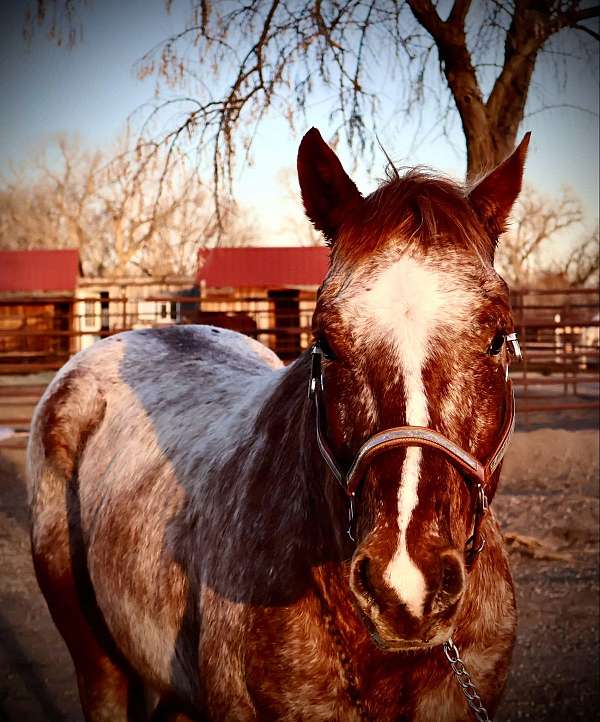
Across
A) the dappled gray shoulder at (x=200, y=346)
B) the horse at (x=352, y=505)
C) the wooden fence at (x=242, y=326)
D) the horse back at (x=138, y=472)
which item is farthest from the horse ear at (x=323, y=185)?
the wooden fence at (x=242, y=326)

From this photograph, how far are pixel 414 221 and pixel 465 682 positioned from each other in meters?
1.19

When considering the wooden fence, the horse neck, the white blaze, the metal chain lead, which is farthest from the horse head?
the wooden fence

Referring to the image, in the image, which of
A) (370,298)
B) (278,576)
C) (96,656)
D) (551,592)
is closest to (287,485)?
(278,576)

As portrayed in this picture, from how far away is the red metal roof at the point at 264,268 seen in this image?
2403 cm

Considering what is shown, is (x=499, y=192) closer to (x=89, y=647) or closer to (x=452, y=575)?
(x=452, y=575)

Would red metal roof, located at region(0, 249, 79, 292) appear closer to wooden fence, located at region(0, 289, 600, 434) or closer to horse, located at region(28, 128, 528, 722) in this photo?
wooden fence, located at region(0, 289, 600, 434)

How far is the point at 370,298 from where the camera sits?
1.46 meters

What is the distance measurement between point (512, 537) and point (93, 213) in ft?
130

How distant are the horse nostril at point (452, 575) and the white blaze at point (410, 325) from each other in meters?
0.06

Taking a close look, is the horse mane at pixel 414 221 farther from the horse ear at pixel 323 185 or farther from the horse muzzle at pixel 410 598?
the horse muzzle at pixel 410 598

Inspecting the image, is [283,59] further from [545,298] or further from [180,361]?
[545,298]

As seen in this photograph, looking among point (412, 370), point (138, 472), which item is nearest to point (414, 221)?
point (412, 370)

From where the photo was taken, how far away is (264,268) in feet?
80.2

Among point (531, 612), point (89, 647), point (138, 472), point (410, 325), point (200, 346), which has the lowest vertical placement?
point (531, 612)
